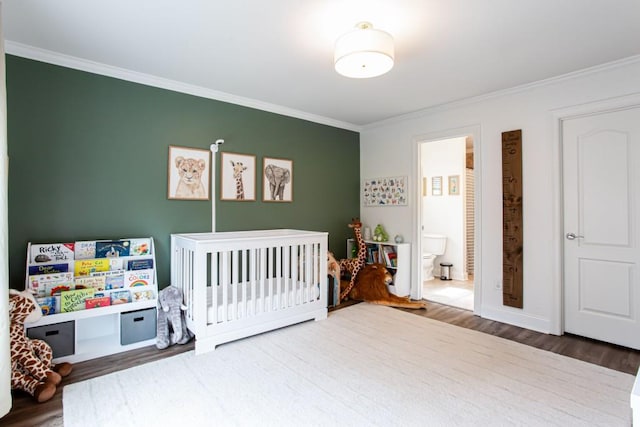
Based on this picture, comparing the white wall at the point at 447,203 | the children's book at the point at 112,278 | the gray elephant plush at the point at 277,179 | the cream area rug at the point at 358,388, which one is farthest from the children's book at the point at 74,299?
the white wall at the point at 447,203

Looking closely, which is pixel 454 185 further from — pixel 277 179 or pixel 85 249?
pixel 85 249

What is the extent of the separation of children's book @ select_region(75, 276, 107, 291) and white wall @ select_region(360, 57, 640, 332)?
11.7 ft

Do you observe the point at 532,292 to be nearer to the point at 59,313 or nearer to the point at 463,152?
the point at 463,152

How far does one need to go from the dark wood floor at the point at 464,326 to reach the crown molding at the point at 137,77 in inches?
91.2

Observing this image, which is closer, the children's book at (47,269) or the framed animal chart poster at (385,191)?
the children's book at (47,269)

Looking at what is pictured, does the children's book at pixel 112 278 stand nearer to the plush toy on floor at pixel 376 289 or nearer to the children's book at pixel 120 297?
the children's book at pixel 120 297

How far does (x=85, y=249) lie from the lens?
2.56m

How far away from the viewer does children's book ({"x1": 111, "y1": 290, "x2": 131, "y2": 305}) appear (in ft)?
Answer: 8.33

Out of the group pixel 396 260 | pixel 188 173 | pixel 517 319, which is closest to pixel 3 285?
pixel 188 173

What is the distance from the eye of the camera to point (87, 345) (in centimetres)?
254

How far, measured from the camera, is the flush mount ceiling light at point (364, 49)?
6.40 feet

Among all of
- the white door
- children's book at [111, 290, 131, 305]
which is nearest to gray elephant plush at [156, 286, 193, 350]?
children's book at [111, 290, 131, 305]

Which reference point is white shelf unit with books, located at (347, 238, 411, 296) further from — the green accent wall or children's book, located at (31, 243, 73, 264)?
children's book, located at (31, 243, 73, 264)

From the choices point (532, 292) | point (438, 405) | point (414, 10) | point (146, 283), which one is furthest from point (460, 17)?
point (146, 283)
